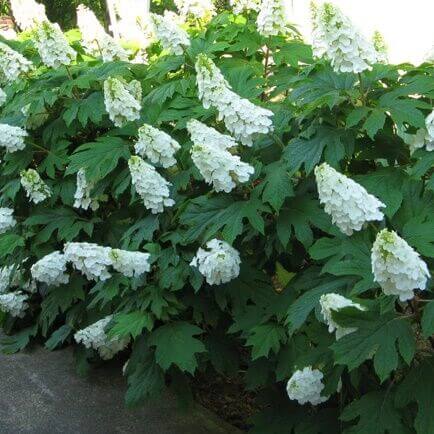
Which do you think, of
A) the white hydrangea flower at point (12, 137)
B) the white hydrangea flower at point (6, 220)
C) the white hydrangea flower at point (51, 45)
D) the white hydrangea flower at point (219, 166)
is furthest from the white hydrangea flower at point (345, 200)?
the white hydrangea flower at point (6, 220)

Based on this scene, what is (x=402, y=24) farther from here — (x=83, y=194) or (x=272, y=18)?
Result: (x=83, y=194)

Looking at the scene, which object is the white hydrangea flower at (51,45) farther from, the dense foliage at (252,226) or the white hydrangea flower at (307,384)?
the white hydrangea flower at (307,384)

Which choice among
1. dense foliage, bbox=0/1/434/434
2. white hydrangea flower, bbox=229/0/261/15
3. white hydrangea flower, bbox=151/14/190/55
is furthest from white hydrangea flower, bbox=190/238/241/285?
white hydrangea flower, bbox=229/0/261/15

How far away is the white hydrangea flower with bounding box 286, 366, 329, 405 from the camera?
2.91 m

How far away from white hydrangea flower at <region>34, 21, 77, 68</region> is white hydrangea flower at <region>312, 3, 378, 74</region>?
1979mm

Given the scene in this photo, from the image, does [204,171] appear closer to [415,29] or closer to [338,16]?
[338,16]

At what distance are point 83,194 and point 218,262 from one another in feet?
5.03

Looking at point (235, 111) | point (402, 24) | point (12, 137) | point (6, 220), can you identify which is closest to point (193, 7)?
point (12, 137)

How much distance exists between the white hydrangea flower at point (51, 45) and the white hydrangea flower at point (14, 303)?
5.99ft

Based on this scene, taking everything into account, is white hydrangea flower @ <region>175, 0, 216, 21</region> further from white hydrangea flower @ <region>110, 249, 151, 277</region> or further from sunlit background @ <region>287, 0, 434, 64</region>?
sunlit background @ <region>287, 0, 434, 64</region>

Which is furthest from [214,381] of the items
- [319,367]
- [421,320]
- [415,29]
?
[415,29]

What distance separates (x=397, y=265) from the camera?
2246 mm

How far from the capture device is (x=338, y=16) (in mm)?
2881

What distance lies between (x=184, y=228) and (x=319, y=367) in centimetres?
104
